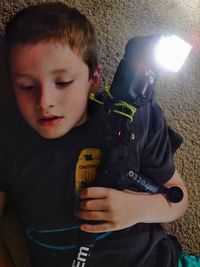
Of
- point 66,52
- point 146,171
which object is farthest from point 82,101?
point 146,171

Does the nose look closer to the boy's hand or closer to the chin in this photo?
the chin

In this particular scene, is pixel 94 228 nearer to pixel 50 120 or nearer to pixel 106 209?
pixel 106 209

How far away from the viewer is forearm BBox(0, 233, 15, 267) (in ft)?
3.21

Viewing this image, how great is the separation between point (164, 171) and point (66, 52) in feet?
1.08

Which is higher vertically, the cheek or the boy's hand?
the cheek

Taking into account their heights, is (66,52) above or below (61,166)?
above

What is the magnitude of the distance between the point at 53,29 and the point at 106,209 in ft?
1.17

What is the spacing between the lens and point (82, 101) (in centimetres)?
88

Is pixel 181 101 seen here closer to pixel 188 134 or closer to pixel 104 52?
pixel 188 134

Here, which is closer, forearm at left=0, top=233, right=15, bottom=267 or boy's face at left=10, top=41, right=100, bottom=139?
boy's face at left=10, top=41, right=100, bottom=139

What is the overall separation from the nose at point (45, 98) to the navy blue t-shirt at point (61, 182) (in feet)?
0.38

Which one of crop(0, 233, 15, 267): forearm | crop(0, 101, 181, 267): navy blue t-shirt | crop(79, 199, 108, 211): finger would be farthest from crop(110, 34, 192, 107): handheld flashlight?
crop(0, 233, 15, 267): forearm

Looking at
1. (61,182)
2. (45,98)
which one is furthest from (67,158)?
(45,98)

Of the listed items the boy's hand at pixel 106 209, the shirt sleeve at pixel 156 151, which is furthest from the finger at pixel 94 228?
the shirt sleeve at pixel 156 151
